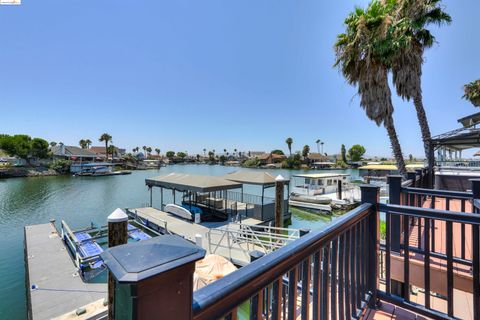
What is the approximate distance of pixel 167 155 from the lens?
117812 mm

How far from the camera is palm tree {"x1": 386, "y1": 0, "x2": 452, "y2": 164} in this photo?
8102mm

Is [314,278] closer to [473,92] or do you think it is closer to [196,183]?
[196,183]

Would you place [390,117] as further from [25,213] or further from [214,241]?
[25,213]

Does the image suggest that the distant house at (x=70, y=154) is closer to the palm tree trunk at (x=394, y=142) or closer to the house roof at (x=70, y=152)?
the house roof at (x=70, y=152)

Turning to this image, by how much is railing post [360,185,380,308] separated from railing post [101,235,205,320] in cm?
209

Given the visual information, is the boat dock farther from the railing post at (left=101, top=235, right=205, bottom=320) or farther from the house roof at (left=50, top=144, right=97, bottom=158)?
the house roof at (left=50, top=144, right=97, bottom=158)

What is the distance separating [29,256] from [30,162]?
5517 centimetres

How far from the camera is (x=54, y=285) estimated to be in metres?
7.21

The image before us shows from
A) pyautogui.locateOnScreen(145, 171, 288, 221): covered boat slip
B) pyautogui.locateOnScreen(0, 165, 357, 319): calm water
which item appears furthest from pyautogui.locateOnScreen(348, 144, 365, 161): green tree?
pyautogui.locateOnScreen(145, 171, 288, 221): covered boat slip

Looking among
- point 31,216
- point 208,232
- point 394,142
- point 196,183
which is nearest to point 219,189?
point 196,183

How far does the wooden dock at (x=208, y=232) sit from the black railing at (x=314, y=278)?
235 inches

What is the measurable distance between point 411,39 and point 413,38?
481 millimetres

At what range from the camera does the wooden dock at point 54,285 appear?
623 centimetres

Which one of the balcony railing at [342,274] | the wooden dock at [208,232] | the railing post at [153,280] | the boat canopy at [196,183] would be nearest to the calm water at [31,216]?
the wooden dock at [208,232]
